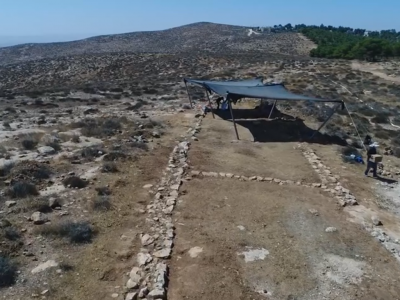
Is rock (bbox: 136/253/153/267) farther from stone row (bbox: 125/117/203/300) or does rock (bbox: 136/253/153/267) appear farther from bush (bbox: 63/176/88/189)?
bush (bbox: 63/176/88/189)

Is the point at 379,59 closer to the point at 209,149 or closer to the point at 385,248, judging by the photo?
the point at 209,149

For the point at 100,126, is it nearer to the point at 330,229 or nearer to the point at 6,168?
the point at 6,168

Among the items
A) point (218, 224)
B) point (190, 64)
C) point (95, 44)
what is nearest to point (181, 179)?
point (218, 224)

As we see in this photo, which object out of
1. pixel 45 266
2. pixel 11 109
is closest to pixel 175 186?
pixel 45 266

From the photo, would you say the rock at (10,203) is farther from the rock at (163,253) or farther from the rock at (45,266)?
the rock at (163,253)

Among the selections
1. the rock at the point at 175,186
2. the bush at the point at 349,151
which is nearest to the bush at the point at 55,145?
the rock at the point at 175,186

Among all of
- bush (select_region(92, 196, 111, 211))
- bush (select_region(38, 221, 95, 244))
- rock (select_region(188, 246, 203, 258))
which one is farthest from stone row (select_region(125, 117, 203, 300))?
bush (select_region(38, 221, 95, 244))
